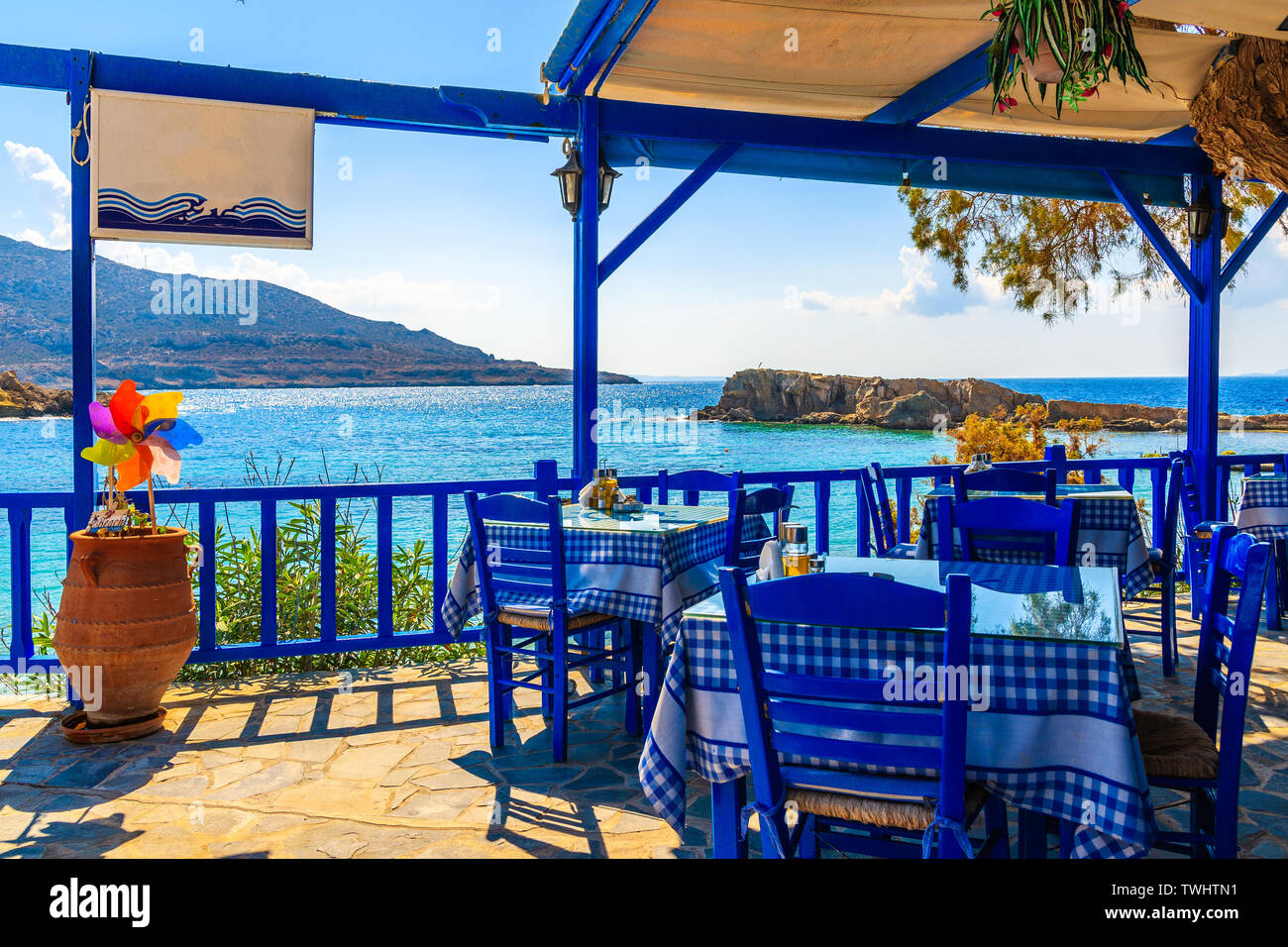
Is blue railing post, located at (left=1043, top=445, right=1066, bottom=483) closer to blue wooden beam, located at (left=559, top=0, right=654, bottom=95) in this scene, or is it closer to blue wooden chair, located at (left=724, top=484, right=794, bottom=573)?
blue wooden chair, located at (left=724, top=484, right=794, bottom=573)

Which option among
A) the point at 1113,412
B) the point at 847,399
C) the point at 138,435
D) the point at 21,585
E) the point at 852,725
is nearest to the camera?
the point at 852,725

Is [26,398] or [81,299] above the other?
[26,398]

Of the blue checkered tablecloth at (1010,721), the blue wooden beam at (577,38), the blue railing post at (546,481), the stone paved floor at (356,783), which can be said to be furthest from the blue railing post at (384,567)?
the blue checkered tablecloth at (1010,721)

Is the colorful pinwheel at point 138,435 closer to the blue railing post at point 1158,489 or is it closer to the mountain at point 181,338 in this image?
the blue railing post at point 1158,489

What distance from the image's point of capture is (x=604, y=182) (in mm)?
5184

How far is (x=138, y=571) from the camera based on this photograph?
3.69m

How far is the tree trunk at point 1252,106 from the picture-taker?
4539 millimetres

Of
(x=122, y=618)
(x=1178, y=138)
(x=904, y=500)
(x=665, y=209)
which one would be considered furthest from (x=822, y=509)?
(x=122, y=618)

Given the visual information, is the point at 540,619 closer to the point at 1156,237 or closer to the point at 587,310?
the point at 587,310

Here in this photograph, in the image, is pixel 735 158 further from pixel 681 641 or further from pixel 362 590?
pixel 681 641

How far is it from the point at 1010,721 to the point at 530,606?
2116mm

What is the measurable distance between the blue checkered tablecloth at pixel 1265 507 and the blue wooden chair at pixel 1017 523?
6.11ft

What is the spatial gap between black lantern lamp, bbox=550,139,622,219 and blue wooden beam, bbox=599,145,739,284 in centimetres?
24

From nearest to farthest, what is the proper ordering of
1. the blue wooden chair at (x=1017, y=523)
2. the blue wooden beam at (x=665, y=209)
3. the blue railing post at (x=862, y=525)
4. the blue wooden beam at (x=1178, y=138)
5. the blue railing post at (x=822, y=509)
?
the blue wooden chair at (x=1017, y=523)
the blue wooden beam at (x=665, y=209)
the blue railing post at (x=822, y=509)
the blue railing post at (x=862, y=525)
the blue wooden beam at (x=1178, y=138)
